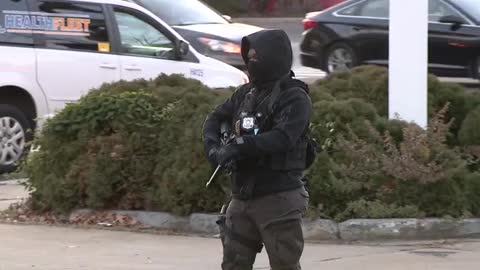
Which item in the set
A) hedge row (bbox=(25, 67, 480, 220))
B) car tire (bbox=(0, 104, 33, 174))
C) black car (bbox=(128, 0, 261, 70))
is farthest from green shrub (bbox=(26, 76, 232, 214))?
black car (bbox=(128, 0, 261, 70))

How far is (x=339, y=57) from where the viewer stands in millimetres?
16906

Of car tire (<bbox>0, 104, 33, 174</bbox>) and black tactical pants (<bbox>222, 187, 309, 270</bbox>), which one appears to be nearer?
black tactical pants (<bbox>222, 187, 309, 270</bbox>)

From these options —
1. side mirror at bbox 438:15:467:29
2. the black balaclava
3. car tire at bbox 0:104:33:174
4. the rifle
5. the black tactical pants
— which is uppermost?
Result: the black balaclava

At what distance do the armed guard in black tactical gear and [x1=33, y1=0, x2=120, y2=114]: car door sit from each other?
639 cm

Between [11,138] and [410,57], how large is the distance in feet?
14.9

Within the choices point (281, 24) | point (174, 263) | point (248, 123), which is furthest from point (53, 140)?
point (281, 24)

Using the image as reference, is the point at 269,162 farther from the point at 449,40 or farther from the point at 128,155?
the point at 449,40

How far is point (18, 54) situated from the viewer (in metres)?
11.1

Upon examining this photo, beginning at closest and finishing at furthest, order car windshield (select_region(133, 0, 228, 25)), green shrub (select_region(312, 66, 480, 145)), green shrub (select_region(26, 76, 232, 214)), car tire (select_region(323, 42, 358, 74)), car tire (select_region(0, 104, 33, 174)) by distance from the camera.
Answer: green shrub (select_region(26, 76, 232, 214)) < green shrub (select_region(312, 66, 480, 145)) < car tire (select_region(0, 104, 33, 174)) < car windshield (select_region(133, 0, 228, 25)) < car tire (select_region(323, 42, 358, 74))

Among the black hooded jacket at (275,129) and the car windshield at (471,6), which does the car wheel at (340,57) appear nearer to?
the car windshield at (471,6)

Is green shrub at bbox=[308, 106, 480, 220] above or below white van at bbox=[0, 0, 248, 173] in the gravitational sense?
below

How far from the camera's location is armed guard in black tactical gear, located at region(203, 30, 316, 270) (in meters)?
5.06

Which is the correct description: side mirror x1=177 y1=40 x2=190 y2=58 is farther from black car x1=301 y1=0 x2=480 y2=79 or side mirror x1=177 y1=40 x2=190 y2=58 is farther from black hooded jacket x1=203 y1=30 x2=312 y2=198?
black hooded jacket x1=203 y1=30 x2=312 y2=198

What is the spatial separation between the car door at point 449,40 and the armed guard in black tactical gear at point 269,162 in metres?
10.7
